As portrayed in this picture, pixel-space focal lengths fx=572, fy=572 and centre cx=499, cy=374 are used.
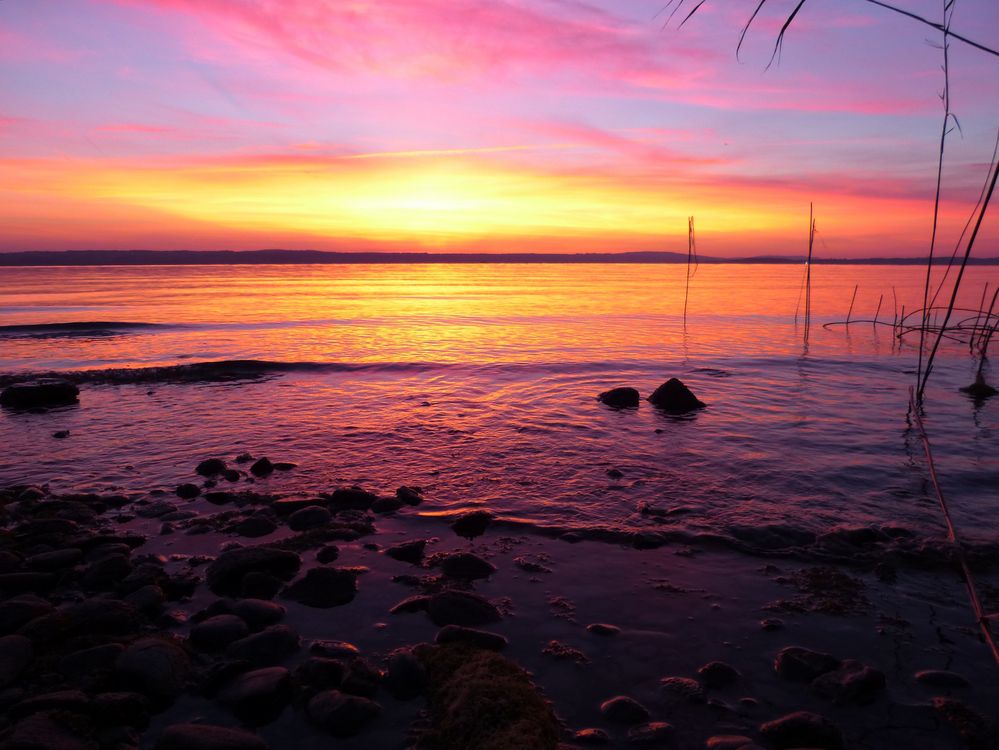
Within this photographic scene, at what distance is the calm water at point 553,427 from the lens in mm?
9602

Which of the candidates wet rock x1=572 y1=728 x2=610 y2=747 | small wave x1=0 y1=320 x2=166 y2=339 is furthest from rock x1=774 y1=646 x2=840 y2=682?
small wave x1=0 y1=320 x2=166 y2=339

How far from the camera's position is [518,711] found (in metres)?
4.53

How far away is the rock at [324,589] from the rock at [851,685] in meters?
4.78

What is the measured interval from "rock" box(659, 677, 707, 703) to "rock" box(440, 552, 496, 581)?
2.64 m

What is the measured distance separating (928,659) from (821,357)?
975 inches

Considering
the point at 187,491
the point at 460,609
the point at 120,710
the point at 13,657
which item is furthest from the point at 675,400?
the point at 13,657

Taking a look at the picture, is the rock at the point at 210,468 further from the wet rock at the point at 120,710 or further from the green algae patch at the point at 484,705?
the green algae patch at the point at 484,705

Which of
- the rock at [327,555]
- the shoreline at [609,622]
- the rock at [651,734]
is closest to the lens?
the rock at [651,734]

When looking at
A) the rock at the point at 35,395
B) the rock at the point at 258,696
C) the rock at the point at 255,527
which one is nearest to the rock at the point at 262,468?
the rock at the point at 255,527

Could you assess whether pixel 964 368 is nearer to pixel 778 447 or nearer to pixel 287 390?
pixel 778 447

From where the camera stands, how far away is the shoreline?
4652 mm

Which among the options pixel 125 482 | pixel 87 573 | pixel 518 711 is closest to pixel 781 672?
pixel 518 711

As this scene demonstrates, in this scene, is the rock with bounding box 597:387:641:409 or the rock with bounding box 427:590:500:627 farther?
the rock with bounding box 597:387:641:409

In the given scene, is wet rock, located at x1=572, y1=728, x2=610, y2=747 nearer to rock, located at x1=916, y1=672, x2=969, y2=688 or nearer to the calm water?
rock, located at x1=916, y1=672, x2=969, y2=688
